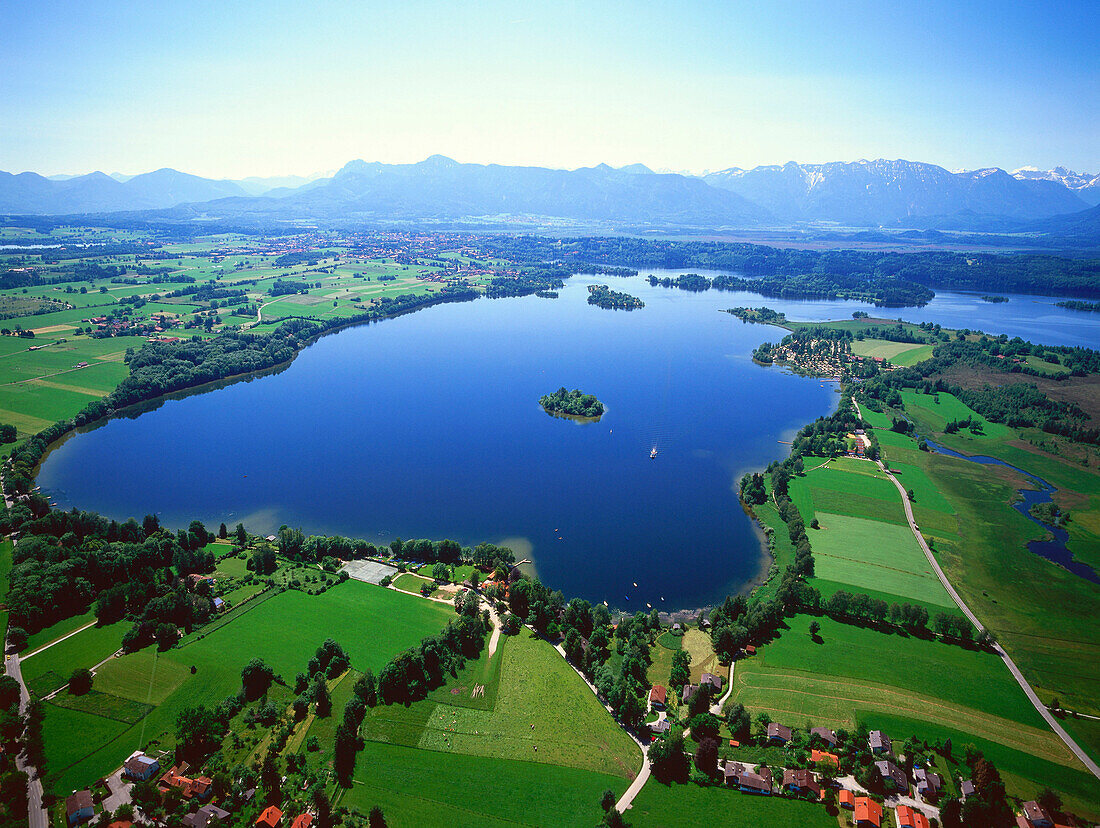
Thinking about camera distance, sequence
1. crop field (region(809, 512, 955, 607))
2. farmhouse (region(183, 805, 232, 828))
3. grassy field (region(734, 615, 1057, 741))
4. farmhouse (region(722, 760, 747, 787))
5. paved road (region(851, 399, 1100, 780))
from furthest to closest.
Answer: crop field (region(809, 512, 955, 607)) < grassy field (region(734, 615, 1057, 741)) < paved road (region(851, 399, 1100, 780)) < farmhouse (region(722, 760, 747, 787)) < farmhouse (region(183, 805, 232, 828))

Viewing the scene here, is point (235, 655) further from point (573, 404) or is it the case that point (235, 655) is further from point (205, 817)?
point (573, 404)

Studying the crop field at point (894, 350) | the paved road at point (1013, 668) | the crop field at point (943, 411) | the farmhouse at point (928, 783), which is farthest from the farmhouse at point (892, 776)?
the crop field at point (894, 350)

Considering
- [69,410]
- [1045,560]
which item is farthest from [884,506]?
[69,410]

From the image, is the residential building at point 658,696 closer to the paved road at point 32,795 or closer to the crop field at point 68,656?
the paved road at point 32,795

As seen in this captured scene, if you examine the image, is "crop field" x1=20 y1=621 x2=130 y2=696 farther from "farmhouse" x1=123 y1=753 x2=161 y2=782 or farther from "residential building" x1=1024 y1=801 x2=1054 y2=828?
"residential building" x1=1024 y1=801 x2=1054 y2=828

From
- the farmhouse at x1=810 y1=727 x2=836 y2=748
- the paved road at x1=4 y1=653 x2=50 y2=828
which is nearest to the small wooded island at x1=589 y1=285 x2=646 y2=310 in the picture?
the farmhouse at x1=810 y1=727 x2=836 y2=748

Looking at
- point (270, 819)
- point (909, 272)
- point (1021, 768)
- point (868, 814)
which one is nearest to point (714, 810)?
point (868, 814)

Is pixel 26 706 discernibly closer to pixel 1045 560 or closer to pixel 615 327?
pixel 1045 560
